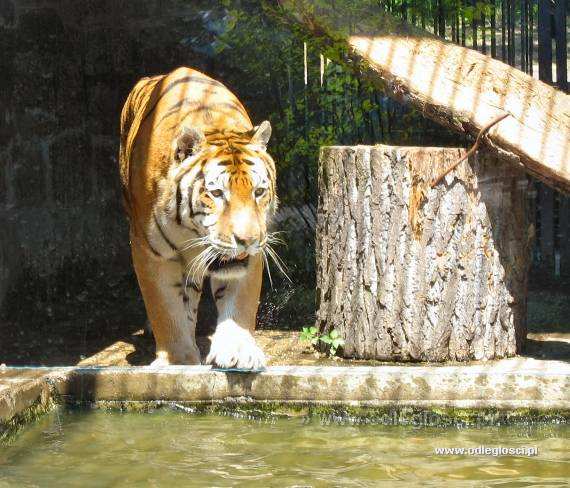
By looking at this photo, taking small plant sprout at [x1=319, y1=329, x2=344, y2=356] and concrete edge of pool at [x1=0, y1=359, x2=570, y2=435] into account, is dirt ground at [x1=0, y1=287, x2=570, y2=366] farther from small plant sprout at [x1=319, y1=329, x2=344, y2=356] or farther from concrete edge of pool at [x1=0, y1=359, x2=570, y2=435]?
concrete edge of pool at [x1=0, y1=359, x2=570, y2=435]

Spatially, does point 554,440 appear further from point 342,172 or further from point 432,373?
point 342,172

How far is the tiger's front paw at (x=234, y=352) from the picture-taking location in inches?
169

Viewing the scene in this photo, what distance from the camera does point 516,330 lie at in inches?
213

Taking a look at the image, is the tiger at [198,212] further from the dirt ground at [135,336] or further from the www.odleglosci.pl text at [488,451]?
the www.odleglosci.pl text at [488,451]

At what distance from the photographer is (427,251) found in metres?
5.24

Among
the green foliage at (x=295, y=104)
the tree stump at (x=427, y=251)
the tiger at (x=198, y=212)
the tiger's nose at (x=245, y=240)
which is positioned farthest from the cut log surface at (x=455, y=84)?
the tiger's nose at (x=245, y=240)

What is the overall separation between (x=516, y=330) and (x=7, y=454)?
2.75m

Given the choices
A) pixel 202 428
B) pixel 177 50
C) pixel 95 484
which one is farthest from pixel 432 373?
pixel 177 50

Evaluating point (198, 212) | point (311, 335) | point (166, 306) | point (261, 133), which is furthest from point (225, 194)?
point (311, 335)

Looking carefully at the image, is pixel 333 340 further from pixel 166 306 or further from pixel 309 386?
pixel 309 386

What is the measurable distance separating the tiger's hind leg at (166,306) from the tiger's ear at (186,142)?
0.57 m

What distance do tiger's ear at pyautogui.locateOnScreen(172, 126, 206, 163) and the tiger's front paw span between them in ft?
2.66

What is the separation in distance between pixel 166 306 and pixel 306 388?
3.93 feet

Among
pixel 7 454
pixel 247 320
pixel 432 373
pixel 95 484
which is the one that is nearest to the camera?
pixel 95 484
